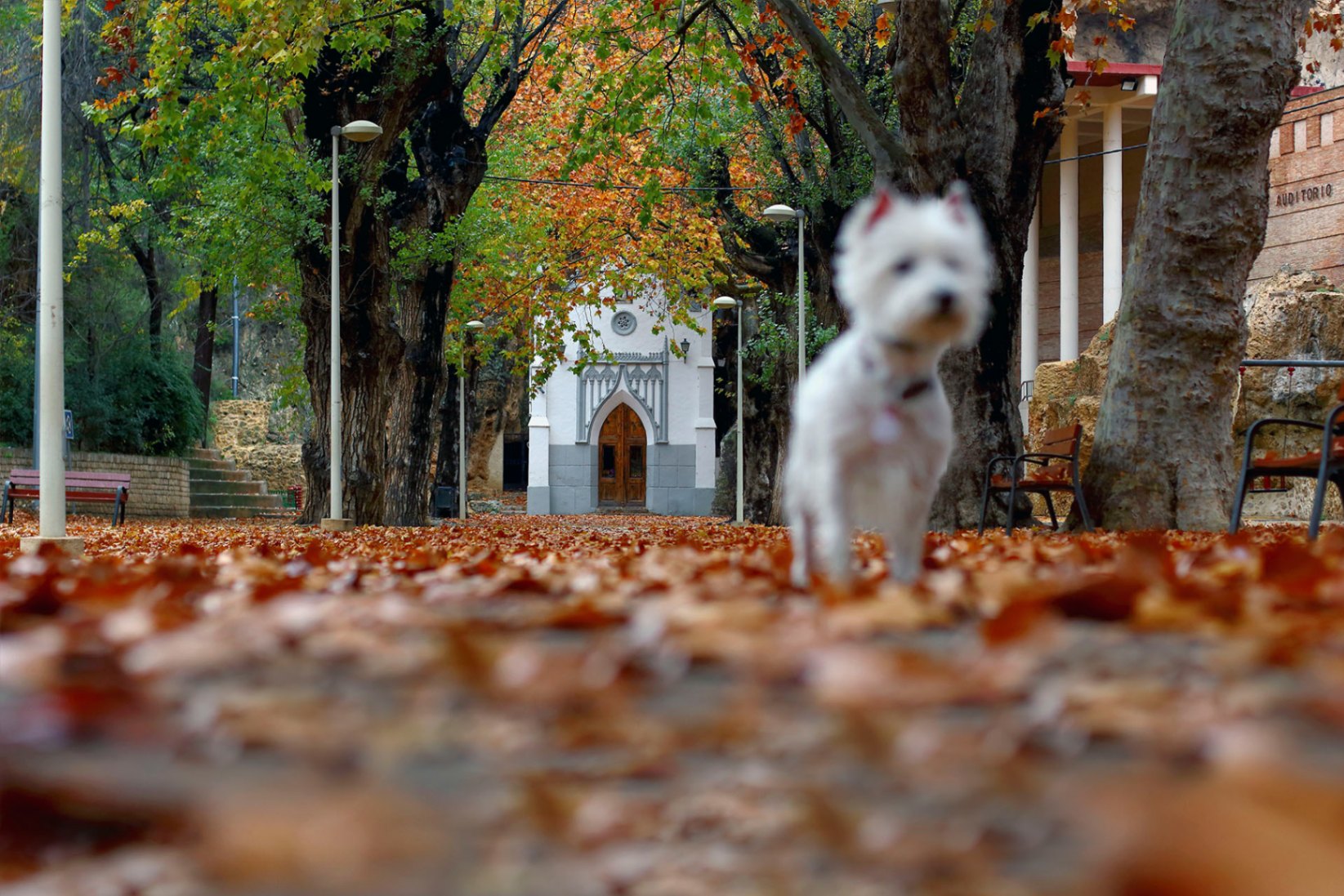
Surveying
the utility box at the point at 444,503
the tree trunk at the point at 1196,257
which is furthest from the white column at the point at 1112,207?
the tree trunk at the point at 1196,257

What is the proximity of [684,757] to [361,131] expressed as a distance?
58.4 feet

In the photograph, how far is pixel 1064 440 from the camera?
483 inches

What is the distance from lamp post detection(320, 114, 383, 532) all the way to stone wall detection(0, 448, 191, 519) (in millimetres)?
9402

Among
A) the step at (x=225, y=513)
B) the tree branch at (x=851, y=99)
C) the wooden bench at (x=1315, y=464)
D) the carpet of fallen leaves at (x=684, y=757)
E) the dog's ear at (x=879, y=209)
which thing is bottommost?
the step at (x=225, y=513)

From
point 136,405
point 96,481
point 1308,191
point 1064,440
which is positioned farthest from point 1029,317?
point 1064,440

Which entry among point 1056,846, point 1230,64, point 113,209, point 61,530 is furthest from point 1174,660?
point 113,209

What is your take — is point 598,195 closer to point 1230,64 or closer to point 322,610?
point 1230,64

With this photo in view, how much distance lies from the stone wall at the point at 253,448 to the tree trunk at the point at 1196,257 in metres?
32.7

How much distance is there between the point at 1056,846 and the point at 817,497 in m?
2.48

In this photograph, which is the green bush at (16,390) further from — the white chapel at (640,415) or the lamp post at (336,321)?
the white chapel at (640,415)

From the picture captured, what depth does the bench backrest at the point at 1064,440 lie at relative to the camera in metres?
11.8

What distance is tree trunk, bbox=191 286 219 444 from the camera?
32.0 m

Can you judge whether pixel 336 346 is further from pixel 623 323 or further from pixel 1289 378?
pixel 623 323

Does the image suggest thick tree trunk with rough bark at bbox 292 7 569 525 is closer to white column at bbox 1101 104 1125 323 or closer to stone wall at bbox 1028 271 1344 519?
stone wall at bbox 1028 271 1344 519
